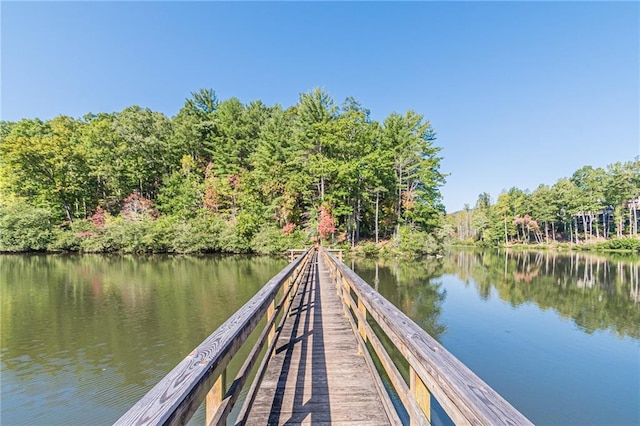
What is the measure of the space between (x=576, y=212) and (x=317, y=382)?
59852mm

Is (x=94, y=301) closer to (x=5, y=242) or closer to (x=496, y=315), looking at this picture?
(x=496, y=315)

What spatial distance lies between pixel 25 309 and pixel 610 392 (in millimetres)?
17090

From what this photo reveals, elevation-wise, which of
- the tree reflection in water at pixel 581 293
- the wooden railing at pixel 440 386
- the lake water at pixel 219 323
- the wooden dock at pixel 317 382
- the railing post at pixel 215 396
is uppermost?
the wooden railing at pixel 440 386

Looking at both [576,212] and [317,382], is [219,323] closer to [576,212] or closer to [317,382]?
[317,382]

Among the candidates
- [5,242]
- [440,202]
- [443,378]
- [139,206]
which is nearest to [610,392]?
[443,378]

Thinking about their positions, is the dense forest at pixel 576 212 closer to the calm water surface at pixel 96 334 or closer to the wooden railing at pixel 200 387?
the calm water surface at pixel 96 334

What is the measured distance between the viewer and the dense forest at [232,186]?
1069 inches

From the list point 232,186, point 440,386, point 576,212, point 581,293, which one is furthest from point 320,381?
point 576,212

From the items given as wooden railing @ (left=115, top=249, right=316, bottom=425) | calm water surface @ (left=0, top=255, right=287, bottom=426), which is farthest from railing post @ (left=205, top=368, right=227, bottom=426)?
calm water surface @ (left=0, top=255, right=287, bottom=426)

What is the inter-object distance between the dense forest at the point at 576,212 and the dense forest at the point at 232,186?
12.9 m

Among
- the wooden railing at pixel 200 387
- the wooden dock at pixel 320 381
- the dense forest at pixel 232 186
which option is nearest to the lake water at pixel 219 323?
the wooden dock at pixel 320 381

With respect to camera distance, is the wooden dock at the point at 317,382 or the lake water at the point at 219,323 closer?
the wooden dock at the point at 317,382

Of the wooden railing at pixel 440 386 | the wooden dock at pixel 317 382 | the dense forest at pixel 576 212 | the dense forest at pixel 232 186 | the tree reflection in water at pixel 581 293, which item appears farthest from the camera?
the dense forest at pixel 576 212

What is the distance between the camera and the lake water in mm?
5484
